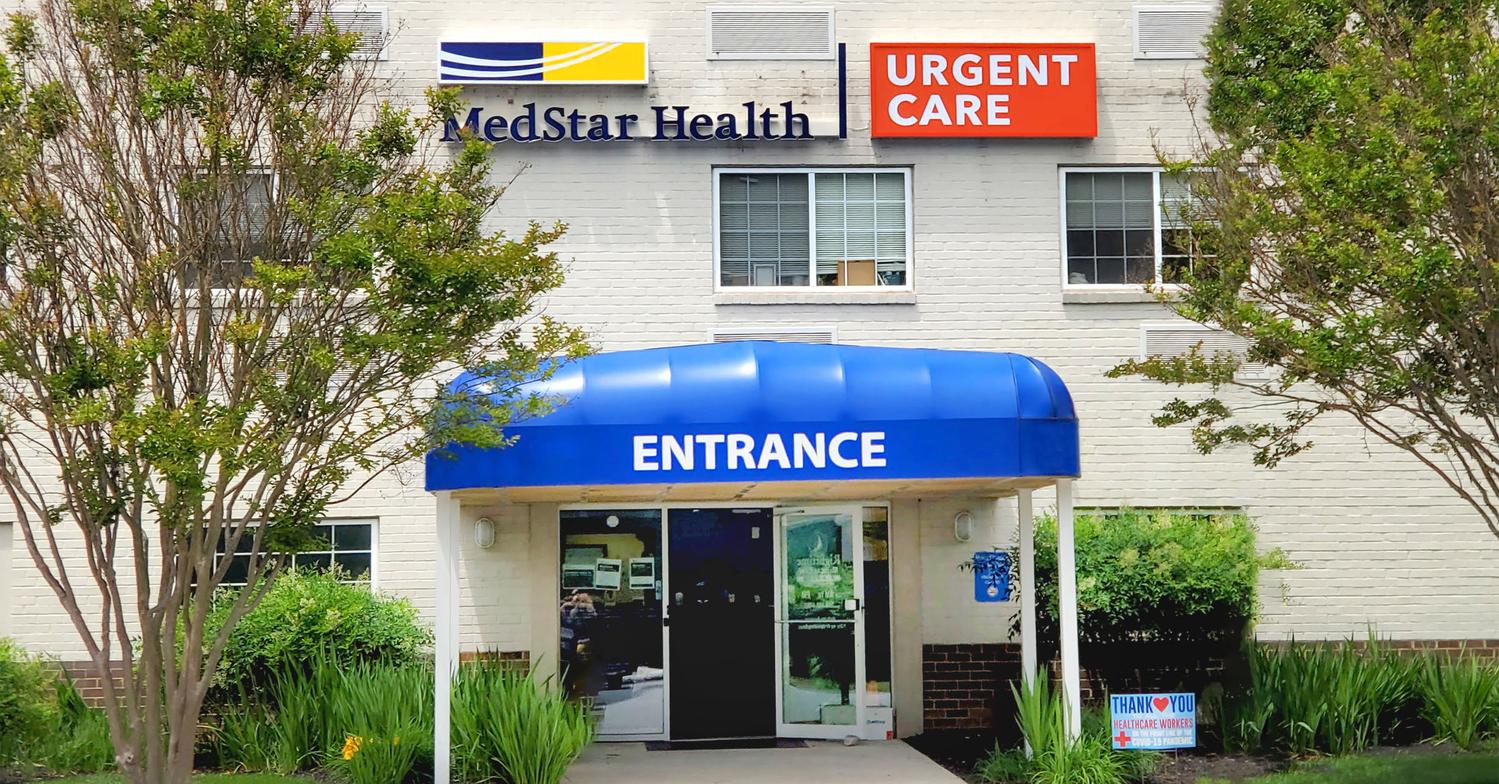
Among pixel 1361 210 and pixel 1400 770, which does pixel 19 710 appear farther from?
pixel 1400 770

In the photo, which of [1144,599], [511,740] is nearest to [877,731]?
[1144,599]

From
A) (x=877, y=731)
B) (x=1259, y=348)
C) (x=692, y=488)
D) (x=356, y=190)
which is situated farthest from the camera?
(x=877, y=731)

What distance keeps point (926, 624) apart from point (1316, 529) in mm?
3906

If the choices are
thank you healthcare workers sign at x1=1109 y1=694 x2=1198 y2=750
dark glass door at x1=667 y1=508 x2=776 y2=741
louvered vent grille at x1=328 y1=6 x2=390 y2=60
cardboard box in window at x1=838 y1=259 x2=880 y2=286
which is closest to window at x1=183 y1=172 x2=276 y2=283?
louvered vent grille at x1=328 y1=6 x2=390 y2=60

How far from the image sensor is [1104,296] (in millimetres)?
14906

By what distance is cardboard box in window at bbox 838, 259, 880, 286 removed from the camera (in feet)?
49.4

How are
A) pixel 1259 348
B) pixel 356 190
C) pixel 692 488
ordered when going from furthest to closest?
pixel 692 488, pixel 1259 348, pixel 356 190

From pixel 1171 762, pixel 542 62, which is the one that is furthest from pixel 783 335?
pixel 1171 762

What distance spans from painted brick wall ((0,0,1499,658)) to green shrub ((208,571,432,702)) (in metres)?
3.29

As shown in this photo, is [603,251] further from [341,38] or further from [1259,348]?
[1259,348]

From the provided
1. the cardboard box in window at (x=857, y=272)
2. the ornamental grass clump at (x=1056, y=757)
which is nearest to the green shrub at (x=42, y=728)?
the ornamental grass clump at (x=1056, y=757)

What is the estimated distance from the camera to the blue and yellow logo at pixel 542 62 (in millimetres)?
14750

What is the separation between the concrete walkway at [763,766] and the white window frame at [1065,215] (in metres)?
4.79

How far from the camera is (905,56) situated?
49.1 ft
